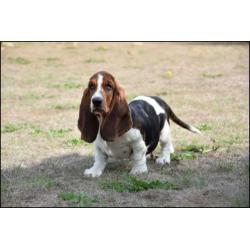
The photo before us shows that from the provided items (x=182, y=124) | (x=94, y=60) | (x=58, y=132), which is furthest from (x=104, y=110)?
(x=94, y=60)

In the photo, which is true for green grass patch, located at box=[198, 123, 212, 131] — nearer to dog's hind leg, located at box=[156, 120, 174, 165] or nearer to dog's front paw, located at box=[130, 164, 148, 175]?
dog's hind leg, located at box=[156, 120, 174, 165]

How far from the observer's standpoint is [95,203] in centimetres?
472

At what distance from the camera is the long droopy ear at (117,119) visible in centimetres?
519

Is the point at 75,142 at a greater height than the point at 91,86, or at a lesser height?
lesser

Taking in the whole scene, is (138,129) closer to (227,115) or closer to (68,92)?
(227,115)

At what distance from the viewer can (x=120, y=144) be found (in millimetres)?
5484

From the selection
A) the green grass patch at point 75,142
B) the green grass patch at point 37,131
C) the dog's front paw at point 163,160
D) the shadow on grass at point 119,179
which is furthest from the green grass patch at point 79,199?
the green grass patch at point 37,131

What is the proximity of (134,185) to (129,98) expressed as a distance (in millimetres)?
2444

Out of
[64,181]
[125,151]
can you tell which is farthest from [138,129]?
[64,181]

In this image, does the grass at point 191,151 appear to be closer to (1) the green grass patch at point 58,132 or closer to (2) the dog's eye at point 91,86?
(2) the dog's eye at point 91,86

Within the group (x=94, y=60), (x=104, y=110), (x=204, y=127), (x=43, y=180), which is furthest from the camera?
(x=94, y=60)

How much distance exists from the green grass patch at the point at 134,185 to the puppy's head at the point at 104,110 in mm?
421

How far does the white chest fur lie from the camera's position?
545cm

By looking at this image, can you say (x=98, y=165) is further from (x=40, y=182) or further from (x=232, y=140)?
(x=232, y=140)
